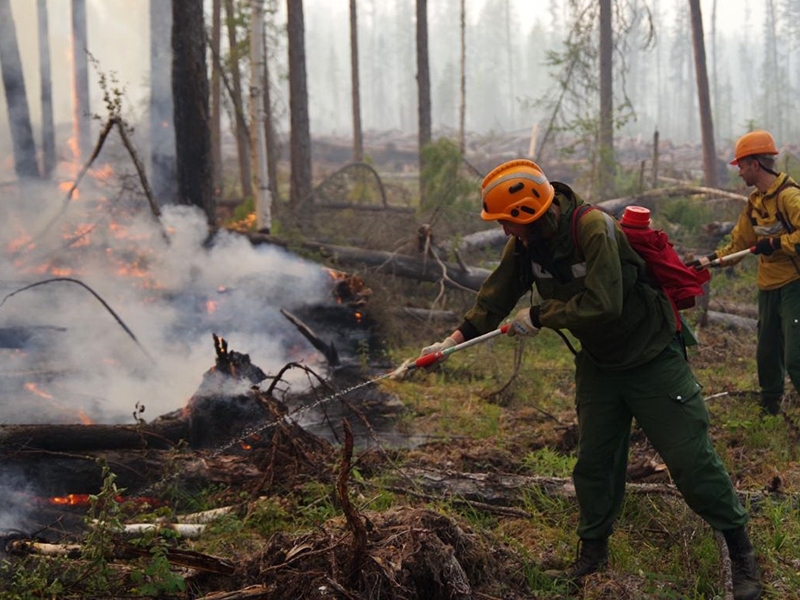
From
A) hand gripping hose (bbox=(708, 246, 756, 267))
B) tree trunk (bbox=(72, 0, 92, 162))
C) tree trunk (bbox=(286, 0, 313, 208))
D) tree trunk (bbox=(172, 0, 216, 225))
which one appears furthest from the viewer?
tree trunk (bbox=(72, 0, 92, 162))

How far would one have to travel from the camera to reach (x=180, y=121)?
1076cm

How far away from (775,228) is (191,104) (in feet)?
26.7

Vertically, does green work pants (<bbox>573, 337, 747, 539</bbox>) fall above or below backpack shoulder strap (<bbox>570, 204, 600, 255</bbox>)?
below

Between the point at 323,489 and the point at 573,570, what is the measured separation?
5.61ft

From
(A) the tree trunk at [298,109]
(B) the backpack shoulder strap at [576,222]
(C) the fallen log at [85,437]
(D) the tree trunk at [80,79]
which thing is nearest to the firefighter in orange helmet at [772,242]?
(B) the backpack shoulder strap at [576,222]

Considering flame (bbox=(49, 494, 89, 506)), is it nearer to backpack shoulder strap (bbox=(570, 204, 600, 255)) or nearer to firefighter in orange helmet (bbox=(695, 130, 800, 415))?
backpack shoulder strap (bbox=(570, 204, 600, 255))

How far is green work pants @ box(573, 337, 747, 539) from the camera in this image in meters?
3.55

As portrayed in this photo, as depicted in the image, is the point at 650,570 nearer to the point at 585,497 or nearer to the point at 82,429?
the point at 585,497

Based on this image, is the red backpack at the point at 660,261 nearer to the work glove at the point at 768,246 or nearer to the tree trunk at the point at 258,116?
the work glove at the point at 768,246

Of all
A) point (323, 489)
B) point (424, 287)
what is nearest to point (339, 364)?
point (424, 287)

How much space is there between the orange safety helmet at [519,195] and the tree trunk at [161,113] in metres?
8.47

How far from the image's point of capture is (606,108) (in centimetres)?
1761

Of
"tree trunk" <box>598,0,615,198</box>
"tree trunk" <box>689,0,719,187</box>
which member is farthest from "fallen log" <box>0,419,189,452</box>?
"tree trunk" <box>689,0,719,187</box>

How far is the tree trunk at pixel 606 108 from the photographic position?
15.9 m
